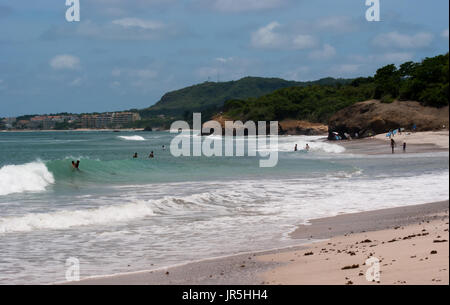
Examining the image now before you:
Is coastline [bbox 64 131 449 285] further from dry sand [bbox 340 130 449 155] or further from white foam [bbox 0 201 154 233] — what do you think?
dry sand [bbox 340 130 449 155]

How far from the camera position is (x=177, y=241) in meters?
13.0

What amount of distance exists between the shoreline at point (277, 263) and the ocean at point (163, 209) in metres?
0.59

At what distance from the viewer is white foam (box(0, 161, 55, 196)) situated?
24755mm

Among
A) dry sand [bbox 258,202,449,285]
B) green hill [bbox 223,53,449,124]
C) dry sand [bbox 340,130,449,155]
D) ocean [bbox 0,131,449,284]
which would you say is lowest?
ocean [bbox 0,131,449,284]

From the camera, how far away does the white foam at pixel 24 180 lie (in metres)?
24.8

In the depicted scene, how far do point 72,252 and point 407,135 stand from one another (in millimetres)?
55476

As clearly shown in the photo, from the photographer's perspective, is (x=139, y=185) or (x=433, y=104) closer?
(x=139, y=185)

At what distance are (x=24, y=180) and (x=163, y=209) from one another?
36.2ft

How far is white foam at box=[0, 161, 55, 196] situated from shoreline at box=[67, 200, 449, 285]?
599 inches

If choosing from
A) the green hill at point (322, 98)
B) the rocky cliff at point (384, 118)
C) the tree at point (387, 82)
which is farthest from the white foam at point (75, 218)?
the tree at point (387, 82)

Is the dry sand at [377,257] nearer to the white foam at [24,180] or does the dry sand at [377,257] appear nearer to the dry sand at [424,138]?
the white foam at [24,180]

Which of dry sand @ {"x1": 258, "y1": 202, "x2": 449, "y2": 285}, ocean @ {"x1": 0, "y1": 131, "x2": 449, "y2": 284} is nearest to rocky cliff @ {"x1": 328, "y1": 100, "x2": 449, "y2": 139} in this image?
ocean @ {"x1": 0, "y1": 131, "x2": 449, "y2": 284}
